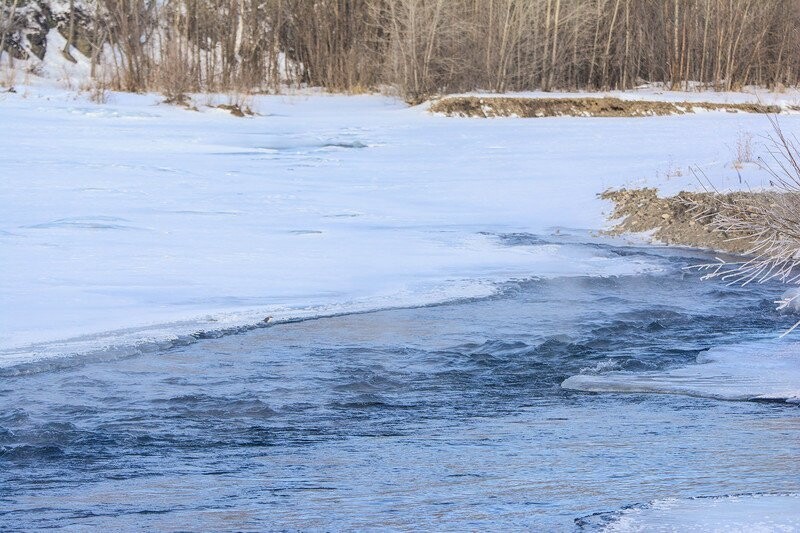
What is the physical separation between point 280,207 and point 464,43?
66.5ft

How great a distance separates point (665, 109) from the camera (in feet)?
93.8

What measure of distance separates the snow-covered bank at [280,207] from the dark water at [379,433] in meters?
0.95

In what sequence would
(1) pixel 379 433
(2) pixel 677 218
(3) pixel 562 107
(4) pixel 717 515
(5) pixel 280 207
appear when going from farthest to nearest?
(3) pixel 562 107, (5) pixel 280 207, (2) pixel 677 218, (1) pixel 379 433, (4) pixel 717 515

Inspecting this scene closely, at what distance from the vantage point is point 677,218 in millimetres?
13258

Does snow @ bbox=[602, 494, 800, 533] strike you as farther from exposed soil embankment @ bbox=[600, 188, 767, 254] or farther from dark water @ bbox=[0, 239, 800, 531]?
exposed soil embankment @ bbox=[600, 188, 767, 254]

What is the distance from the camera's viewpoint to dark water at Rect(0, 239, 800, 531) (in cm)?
444

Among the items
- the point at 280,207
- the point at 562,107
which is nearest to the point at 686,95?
the point at 562,107

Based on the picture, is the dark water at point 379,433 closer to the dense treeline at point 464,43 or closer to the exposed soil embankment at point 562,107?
the exposed soil embankment at point 562,107

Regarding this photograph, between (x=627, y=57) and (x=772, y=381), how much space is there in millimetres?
31015

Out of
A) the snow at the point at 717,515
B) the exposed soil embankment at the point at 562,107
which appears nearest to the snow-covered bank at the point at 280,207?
the exposed soil embankment at the point at 562,107

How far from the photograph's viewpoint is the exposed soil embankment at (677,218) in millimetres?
12445

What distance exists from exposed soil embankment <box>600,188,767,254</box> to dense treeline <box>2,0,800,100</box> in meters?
18.1

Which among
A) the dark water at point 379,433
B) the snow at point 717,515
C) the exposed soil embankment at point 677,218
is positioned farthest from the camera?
the exposed soil embankment at point 677,218

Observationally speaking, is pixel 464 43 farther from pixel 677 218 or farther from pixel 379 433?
pixel 379 433
